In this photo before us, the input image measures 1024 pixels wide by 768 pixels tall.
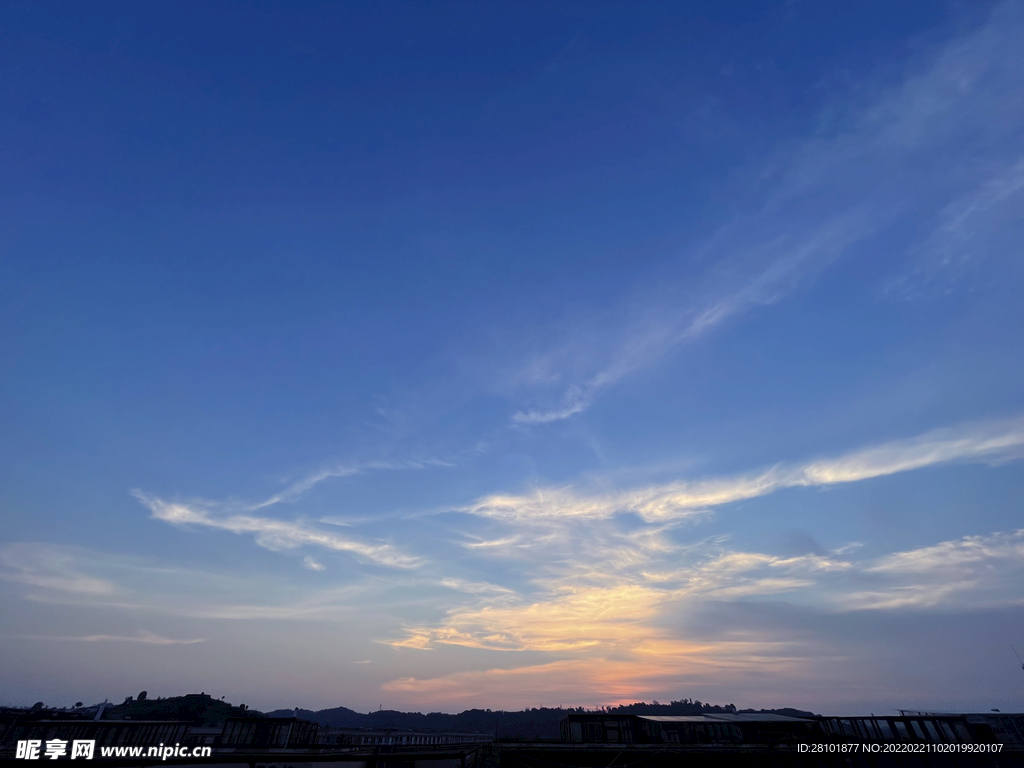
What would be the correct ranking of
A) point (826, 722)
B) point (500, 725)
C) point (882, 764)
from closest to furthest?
point (882, 764) → point (826, 722) → point (500, 725)

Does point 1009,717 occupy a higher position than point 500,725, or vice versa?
point 1009,717

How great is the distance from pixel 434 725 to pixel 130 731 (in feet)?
627

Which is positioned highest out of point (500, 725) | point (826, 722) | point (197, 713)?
point (826, 722)

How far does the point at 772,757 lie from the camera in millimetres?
36719

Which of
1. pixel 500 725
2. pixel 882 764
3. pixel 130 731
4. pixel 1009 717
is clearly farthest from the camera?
pixel 500 725

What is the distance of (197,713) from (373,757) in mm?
97479

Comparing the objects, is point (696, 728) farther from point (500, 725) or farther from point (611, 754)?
point (500, 725)

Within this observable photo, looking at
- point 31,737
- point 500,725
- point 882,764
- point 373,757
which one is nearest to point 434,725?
point 500,725

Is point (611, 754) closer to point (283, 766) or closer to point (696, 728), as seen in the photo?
point (696, 728)

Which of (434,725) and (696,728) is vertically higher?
(696,728)

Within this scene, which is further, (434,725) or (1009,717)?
(434,725)

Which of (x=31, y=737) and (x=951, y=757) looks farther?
(x=31, y=737)

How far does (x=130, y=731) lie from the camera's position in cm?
4050

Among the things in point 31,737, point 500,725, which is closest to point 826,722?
point 31,737
